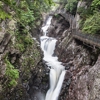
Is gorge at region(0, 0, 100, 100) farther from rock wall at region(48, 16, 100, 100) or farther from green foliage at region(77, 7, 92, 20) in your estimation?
green foliage at region(77, 7, 92, 20)

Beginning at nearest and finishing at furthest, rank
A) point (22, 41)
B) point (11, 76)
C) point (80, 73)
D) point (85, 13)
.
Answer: point (11, 76)
point (80, 73)
point (22, 41)
point (85, 13)

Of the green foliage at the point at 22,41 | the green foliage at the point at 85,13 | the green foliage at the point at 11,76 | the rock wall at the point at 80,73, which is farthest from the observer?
the green foliage at the point at 85,13

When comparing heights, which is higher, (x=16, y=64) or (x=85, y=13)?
(x=85, y=13)

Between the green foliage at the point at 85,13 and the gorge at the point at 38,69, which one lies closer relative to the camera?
the gorge at the point at 38,69

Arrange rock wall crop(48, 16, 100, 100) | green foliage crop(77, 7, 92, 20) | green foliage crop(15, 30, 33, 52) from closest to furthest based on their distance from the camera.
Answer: rock wall crop(48, 16, 100, 100) → green foliage crop(15, 30, 33, 52) → green foliage crop(77, 7, 92, 20)

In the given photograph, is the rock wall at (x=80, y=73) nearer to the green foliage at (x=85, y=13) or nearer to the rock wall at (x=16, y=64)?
the rock wall at (x=16, y=64)

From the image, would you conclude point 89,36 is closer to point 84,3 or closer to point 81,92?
point 81,92

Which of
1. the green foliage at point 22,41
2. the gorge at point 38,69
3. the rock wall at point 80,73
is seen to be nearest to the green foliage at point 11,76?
the gorge at point 38,69

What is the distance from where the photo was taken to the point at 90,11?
2166 cm

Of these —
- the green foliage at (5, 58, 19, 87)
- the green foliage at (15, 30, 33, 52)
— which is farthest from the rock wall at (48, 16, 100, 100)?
the green foliage at (15, 30, 33, 52)

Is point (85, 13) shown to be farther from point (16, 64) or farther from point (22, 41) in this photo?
point (16, 64)

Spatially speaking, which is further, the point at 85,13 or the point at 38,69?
the point at 85,13

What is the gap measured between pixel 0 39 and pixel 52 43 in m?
16.7

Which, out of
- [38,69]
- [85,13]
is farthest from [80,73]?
[85,13]
